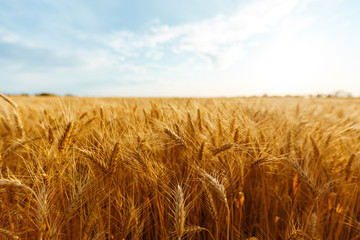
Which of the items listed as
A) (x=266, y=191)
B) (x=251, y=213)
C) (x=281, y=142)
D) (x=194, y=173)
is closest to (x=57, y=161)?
(x=194, y=173)

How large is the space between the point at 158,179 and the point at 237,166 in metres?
0.52

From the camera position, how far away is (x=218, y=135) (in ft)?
4.21

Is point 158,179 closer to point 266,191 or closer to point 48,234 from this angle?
point 48,234

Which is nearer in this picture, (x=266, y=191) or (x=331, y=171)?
(x=266, y=191)

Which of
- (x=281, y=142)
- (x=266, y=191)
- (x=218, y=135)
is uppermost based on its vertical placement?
(x=218, y=135)

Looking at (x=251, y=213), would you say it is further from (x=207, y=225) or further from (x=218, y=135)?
(x=218, y=135)

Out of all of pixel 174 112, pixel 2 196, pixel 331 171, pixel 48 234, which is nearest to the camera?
pixel 48 234

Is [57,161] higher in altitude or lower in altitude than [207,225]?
higher

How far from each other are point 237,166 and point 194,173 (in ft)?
0.93

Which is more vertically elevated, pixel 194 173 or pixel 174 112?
pixel 174 112

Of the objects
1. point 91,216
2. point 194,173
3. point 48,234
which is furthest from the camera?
point 194,173

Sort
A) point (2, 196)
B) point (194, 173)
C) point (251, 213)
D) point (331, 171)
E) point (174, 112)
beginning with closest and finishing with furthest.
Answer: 1. point (2, 196)
2. point (194, 173)
3. point (251, 213)
4. point (331, 171)
5. point (174, 112)

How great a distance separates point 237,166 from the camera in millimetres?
1230

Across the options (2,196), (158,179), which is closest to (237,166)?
(158,179)
